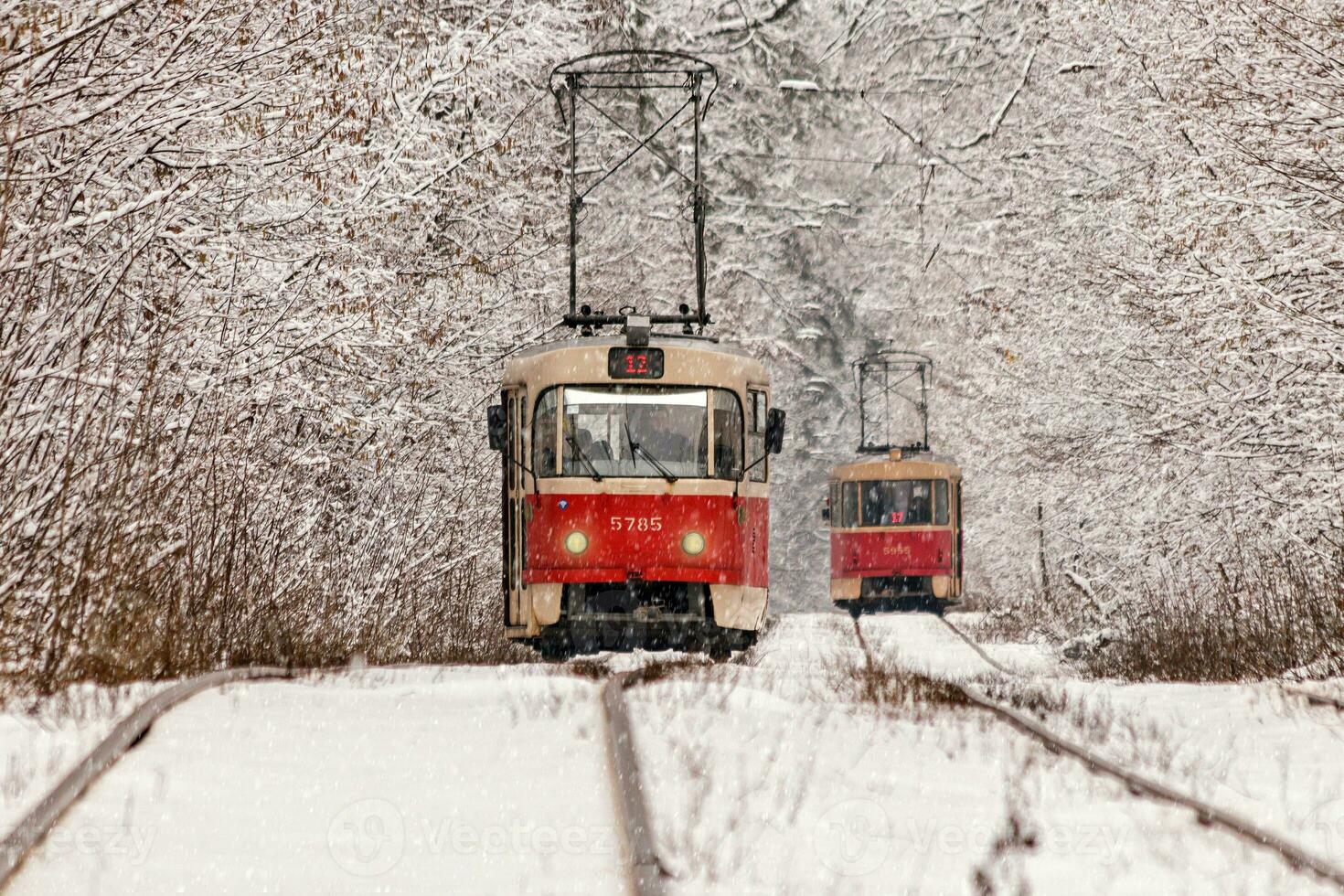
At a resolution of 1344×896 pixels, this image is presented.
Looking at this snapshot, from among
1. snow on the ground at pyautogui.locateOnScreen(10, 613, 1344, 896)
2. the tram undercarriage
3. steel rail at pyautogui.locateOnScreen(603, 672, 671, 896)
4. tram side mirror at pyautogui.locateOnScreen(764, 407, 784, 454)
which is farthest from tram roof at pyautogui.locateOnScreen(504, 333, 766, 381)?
steel rail at pyautogui.locateOnScreen(603, 672, 671, 896)

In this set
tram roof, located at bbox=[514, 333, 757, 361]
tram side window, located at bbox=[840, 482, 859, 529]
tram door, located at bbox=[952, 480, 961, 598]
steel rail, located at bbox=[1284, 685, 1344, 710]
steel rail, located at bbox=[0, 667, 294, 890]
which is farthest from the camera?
tram side window, located at bbox=[840, 482, 859, 529]

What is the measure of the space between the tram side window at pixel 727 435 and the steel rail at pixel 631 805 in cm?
582

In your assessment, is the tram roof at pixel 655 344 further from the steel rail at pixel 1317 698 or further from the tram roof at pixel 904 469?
the tram roof at pixel 904 469

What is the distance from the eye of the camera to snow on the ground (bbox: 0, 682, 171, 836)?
205 inches

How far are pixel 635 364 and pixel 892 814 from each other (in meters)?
8.17

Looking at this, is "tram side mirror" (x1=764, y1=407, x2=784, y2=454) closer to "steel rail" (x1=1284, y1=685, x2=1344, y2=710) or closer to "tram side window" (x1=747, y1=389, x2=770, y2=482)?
"tram side window" (x1=747, y1=389, x2=770, y2=482)

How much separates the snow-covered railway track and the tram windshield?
499 centimetres

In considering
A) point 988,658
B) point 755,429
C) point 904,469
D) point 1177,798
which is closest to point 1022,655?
point 988,658

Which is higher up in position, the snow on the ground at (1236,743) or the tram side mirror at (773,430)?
the tram side mirror at (773,430)

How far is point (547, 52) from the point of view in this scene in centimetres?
1762

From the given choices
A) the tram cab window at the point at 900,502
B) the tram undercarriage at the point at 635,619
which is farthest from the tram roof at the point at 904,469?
the tram undercarriage at the point at 635,619

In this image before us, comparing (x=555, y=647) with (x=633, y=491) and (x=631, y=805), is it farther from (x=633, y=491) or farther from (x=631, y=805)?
(x=631, y=805)

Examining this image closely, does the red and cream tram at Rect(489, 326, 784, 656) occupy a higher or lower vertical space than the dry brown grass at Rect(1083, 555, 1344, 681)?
higher

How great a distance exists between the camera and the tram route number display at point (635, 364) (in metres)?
13.7
